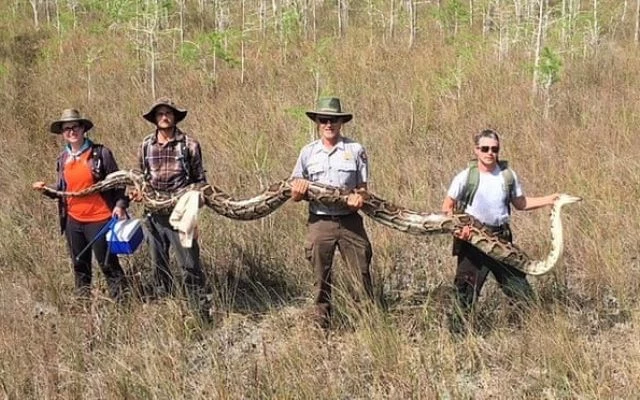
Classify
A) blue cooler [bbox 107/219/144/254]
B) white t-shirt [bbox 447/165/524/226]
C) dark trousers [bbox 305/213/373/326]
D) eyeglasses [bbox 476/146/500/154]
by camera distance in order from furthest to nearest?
1. blue cooler [bbox 107/219/144/254]
2. dark trousers [bbox 305/213/373/326]
3. white t-shirt [bbox 447/165/524/226]
4. eyeglasses [bbox 476/146/500/154]

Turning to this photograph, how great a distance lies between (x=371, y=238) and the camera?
5.88 metres

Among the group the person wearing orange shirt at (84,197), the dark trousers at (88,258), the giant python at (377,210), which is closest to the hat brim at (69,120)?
the person wearing orange shirt at (84,197)

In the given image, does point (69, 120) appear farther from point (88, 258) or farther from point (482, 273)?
point (482, 273)

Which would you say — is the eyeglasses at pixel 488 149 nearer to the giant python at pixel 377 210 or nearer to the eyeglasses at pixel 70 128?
the giant python at pixel 377 210

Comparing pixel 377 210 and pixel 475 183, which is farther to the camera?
pixel 377 210

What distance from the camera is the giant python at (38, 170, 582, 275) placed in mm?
4129

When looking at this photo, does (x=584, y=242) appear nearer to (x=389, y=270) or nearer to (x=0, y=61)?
(x=389, y=270)

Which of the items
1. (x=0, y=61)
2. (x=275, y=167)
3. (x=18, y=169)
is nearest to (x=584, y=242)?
(x=275, y=167)

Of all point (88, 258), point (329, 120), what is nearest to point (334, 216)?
point (329, 120)

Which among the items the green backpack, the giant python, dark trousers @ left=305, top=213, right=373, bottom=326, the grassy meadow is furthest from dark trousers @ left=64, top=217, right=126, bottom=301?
the green backpack

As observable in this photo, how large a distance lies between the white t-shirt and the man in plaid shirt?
1.98 metres

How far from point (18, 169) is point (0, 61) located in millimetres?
9729

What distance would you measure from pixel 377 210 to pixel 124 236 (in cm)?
189

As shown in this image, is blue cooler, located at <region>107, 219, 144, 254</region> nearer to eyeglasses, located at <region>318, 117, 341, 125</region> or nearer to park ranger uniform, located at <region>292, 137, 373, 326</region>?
park ranger uniform, located at <region>292, 137, 373, 326</region>
